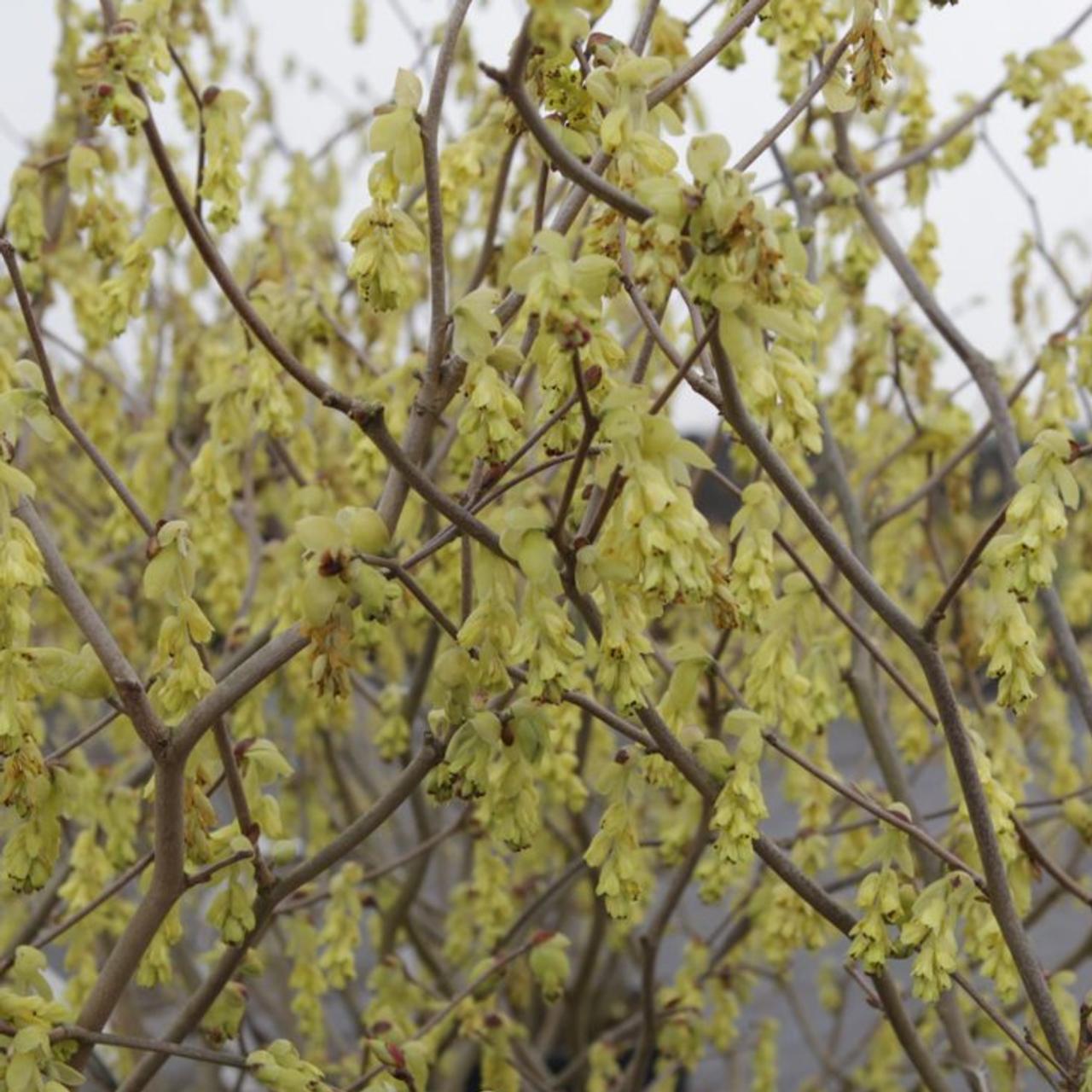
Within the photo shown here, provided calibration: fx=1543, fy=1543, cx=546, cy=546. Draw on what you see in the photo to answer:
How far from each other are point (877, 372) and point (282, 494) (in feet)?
5.57

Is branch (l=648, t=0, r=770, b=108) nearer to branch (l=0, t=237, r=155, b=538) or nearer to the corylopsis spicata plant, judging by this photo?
the corylopsis spicata plant

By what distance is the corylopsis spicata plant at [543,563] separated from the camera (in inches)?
51.9

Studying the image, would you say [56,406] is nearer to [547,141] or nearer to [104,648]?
[104,648]

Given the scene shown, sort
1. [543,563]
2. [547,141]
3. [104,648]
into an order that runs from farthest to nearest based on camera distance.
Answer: [104,648] → [543,563] → [547,141]

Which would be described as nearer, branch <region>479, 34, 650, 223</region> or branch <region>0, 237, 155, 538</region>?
branch <region>479, 34, 650, 223</region>

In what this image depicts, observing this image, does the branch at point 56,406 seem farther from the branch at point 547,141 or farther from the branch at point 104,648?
the branch at point 547,141

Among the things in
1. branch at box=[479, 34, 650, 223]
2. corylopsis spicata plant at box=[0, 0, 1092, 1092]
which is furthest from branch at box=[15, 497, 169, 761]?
branch at box=[479, 34, 650, 223]

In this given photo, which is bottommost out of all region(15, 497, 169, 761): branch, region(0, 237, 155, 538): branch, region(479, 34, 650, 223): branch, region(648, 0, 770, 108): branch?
region(15, 497, 169, 761): branch

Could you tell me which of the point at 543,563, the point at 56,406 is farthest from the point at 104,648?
the point at 543,563

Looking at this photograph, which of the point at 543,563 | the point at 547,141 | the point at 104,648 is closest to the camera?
the point at 547,141

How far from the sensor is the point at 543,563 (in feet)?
4.29

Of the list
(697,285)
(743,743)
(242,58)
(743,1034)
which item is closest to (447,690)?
(743,743)

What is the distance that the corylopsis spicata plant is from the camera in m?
1.32

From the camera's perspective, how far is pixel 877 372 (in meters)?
2.85
